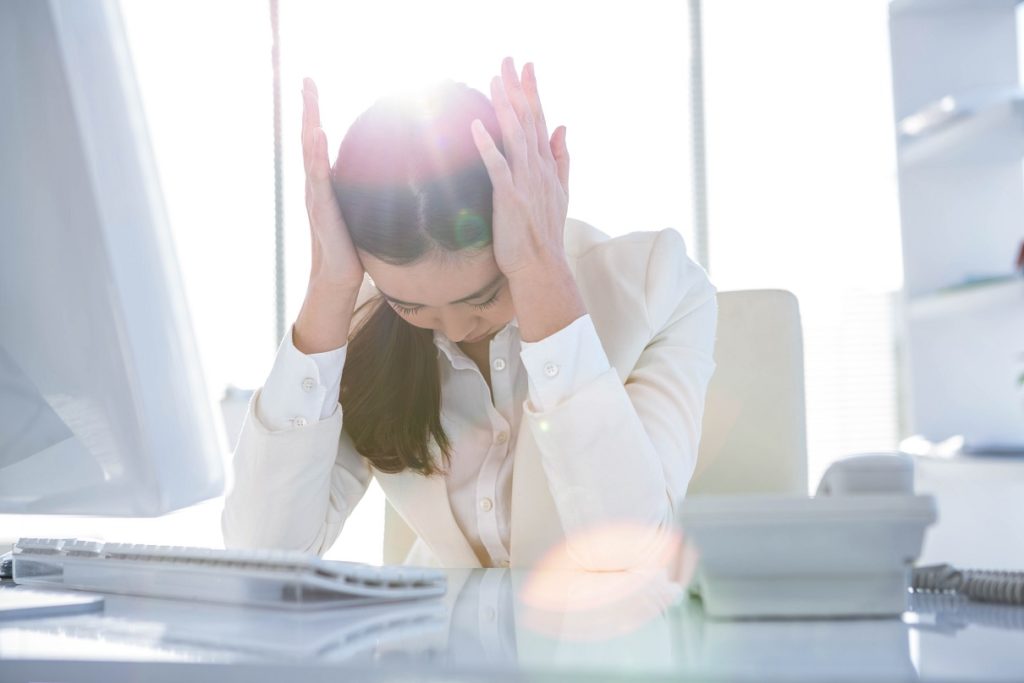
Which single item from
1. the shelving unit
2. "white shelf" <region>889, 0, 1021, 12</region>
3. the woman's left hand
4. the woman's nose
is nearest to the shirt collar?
the woman's nose

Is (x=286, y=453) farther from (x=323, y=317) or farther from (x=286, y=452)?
(x=323, y=317)

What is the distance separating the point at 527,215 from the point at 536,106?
5.6 inches

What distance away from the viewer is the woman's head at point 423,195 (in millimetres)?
1037

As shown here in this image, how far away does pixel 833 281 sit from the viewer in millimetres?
3658

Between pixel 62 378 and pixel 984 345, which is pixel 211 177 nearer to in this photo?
pixel 984 345

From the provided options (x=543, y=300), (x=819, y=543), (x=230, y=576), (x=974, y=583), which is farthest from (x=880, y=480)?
(x=543, y=300)

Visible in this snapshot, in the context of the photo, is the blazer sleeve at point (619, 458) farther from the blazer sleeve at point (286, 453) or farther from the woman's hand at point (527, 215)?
the blazer sleeve at point (286, 453)

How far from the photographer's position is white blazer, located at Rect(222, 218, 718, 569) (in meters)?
1.03

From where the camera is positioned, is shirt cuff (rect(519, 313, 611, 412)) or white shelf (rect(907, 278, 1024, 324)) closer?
shirt cuff (rect(519, 313, 611, 412))

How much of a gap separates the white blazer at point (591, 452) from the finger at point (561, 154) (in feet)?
0.53

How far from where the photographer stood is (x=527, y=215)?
1071 millimetres

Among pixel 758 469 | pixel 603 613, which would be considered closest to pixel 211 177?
pixel 758 469

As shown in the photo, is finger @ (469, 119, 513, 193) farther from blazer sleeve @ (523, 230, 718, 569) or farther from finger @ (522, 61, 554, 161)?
blazer sleeve @ (523, 230, 718, 569)

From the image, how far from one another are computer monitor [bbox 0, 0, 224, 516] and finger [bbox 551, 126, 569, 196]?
56 centimetres
